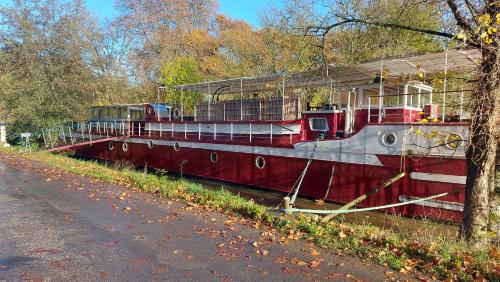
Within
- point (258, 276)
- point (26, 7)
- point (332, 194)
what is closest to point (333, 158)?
point (332, 194)

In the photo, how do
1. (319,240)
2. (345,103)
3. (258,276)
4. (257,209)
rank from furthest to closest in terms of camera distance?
(345,103)
(257,209)
(319,240)
(258,276)

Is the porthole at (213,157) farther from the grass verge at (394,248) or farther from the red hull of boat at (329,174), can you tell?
the grass verge at (394,248)

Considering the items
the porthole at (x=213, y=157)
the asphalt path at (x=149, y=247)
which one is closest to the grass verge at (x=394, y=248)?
the asphalt path at (x=149, y=247)

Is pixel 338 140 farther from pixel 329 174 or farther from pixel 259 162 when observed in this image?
pixel 259 162

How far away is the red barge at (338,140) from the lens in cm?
1170

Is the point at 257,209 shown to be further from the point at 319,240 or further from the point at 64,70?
the point at 64,70

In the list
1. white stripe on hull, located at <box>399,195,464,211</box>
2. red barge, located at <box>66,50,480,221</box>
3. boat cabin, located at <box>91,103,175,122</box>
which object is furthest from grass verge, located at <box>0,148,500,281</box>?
boat cabin, located at <box>91,103,175,122</box>

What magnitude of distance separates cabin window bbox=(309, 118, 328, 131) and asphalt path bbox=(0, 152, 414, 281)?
8.14m

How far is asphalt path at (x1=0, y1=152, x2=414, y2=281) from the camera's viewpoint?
5258 millimetres

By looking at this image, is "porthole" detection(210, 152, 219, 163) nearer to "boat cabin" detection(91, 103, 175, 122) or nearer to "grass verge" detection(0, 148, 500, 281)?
"boat cabin" detection(91, 103, 175, 122)

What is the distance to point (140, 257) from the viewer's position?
5.83m

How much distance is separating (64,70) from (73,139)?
5361mm

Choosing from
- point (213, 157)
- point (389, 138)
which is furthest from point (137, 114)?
point (389, 138)

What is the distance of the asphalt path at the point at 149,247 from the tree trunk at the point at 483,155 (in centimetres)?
202
